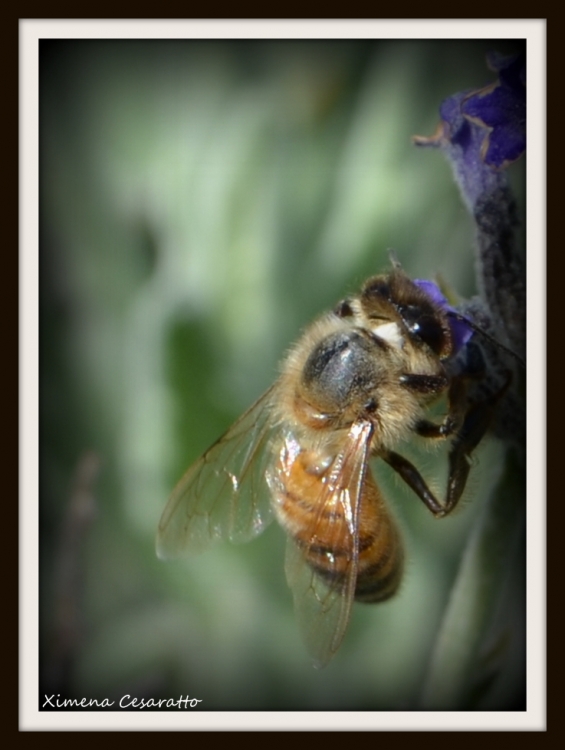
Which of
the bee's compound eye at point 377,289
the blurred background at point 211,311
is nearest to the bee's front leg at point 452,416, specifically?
the bee's compound eye at point 377,289

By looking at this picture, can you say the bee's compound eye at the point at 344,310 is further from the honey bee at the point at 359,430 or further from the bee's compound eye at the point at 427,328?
the bee's compound eye at the point at 427,328

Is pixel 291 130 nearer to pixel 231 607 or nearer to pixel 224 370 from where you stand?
pixel 224 370

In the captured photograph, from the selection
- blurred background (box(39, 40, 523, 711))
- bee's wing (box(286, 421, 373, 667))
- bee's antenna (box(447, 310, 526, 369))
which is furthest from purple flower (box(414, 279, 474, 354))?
blurred background (box(39, 40, 523, 711))

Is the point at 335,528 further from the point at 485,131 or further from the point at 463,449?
the point at 485,131

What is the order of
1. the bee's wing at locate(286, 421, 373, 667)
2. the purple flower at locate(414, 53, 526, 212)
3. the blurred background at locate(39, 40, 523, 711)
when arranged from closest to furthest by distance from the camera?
the bee's wing at locate(286, 421, 373, 667), the purple flower at locate(414, 53, 526, 212), the blurred background at locate(39, 40, 523, 711)

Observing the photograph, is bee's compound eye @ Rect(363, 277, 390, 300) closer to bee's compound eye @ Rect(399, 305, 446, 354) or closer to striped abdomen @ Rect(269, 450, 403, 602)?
bee's compound eye @ Rect(399, 305, 446, 354)

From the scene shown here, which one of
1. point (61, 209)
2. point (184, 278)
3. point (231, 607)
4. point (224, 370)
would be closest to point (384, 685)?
point (231, 607)
